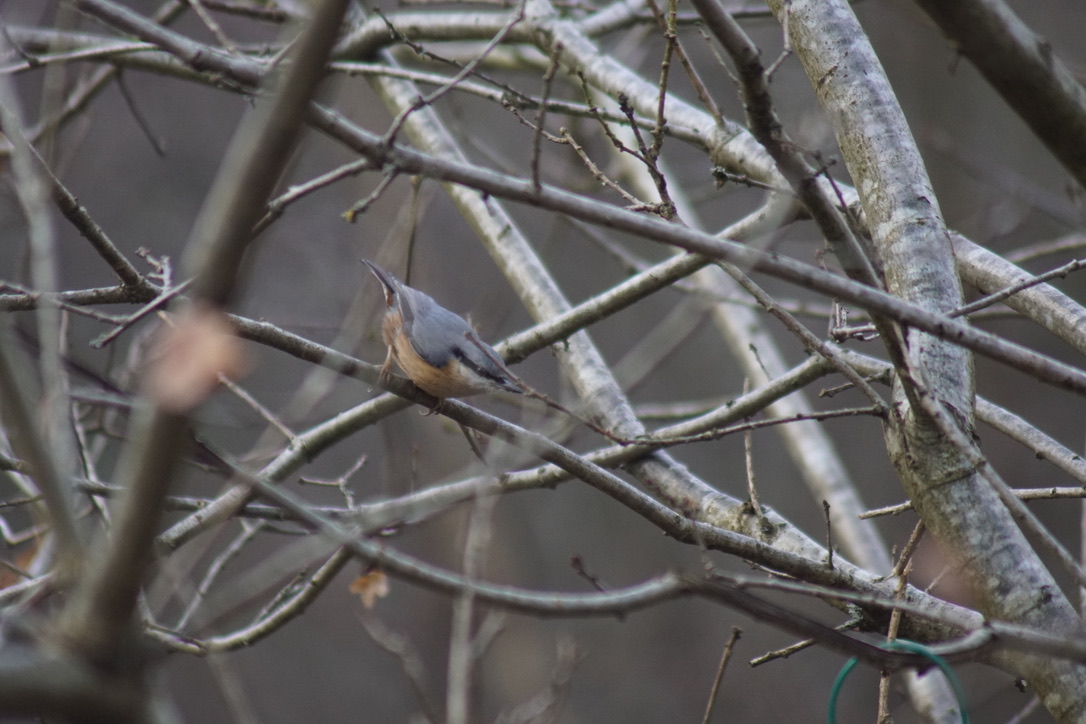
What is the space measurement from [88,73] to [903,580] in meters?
4.59

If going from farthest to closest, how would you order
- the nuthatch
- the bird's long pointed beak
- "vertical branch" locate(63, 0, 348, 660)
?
the bird's long pointed beak → the nuthatch → "vertical branch" locate(63, 0, 348, 660)

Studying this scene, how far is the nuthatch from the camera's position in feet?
9.05

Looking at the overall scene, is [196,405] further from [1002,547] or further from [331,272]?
[331,272]

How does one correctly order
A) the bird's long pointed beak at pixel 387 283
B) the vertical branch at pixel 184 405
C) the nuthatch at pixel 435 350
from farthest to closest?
the bird's long pointed beak at pixel 387 283, the nuthatch at pixel 435 350, the vertical branch at pixel 184 405

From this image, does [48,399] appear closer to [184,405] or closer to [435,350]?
[184,405]

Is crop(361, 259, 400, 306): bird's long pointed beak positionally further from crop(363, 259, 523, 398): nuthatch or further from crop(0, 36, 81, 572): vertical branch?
crop(0, 36, 81, 572): vertical branch

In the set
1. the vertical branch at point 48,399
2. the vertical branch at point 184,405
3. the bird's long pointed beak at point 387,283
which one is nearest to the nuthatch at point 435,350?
the bird's long pointed beak at point 387,283

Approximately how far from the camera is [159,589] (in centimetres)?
188

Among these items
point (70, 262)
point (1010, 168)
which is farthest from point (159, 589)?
point (1010, 168)

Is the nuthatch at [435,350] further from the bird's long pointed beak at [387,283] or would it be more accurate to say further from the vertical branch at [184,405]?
the vertical branch at [184,405]

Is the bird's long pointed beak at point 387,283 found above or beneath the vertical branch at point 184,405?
above

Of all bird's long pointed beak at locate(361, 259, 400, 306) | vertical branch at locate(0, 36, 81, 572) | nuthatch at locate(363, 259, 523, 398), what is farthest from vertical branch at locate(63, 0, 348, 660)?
bird's long pointed beak at locate(361, 259, 400, 306)

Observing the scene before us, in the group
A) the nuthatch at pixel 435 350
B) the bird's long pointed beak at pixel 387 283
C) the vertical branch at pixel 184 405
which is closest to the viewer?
the vertical branch at pixel 184 405

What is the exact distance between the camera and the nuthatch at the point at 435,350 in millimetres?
2758
